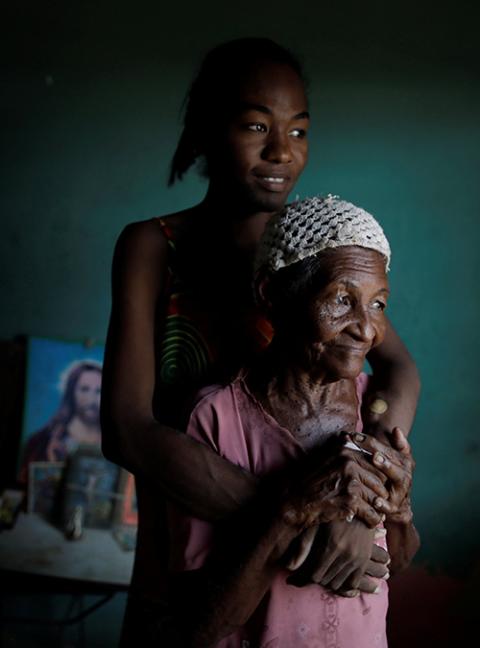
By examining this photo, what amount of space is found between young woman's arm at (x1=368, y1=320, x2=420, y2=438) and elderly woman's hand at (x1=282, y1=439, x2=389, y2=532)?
0.24m

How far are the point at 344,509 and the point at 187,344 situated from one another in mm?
610

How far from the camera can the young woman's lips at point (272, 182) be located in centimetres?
157

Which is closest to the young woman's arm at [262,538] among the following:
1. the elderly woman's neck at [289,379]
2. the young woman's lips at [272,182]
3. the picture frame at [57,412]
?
the elderly woman's neck at [289,379]

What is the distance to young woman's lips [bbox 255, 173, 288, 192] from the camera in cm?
157

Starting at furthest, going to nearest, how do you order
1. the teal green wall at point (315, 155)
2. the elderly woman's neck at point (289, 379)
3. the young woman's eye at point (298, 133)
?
the teal green wall at point (315, 155)
the young woman's eye at point (298, 133)
the elderly woman's neck at point (289, 379)

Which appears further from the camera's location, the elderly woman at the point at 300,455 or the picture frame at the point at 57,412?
the picture frame at the point at 57,412

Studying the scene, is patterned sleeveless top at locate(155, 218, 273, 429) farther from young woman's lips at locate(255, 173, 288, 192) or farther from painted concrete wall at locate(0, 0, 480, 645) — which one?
painted concrete wall at locate(0, 0, 480, 645)

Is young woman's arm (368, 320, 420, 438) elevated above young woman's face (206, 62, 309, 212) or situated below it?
below

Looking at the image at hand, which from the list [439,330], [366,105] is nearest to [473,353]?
[439,330]

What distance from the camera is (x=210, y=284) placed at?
67.4 inches

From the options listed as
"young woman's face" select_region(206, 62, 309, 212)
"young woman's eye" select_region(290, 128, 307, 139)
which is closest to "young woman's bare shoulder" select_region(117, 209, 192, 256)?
"young woman's face" select_region(206, 62, 309, 212)

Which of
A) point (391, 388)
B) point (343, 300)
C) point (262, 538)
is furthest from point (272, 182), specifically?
point (262, 538)

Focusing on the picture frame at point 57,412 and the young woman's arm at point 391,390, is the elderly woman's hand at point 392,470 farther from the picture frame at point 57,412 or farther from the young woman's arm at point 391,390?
the picture frame at point 57,412

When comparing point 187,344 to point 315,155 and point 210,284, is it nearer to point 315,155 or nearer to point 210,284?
point 210,284
